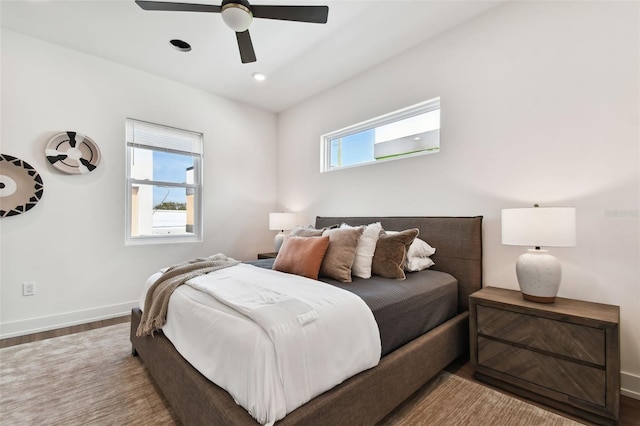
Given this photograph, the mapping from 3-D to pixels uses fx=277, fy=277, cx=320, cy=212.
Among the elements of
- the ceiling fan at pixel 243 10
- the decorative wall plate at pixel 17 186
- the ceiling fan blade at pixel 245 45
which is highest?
the ceiling fan at pixel 243 10

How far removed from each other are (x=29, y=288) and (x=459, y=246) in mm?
4068

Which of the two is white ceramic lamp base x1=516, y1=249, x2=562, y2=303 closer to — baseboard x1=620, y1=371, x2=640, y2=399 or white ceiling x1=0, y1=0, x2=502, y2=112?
baseboard x1=620, y1=371, x2=640, y2=399

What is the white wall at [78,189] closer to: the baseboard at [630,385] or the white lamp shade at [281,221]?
the white lamp shade at [281,221]

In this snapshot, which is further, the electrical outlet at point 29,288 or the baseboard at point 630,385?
the electrical outlet at point 29,288

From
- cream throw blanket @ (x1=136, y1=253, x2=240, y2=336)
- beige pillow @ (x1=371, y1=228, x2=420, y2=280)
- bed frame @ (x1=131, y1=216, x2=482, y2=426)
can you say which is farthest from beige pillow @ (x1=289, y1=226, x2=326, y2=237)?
bed frame @ (x1=131, y1=216, x2=482, y2=426)

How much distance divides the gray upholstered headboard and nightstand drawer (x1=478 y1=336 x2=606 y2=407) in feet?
1.83

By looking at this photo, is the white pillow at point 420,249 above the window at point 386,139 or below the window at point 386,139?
below

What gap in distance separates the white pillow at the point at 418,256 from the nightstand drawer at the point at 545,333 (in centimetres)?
57

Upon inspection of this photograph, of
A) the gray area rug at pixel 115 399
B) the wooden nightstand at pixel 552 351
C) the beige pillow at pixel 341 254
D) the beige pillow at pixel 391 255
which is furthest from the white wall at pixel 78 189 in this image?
the wooden nightstand at pixel 552 351

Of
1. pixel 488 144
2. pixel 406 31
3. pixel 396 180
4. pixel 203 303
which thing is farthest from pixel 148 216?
pixel 488 144

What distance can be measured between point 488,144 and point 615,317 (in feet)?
4.74

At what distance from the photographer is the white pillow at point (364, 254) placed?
83.7 inches

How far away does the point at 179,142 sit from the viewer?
3.74m

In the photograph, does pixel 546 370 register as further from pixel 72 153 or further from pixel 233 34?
pixel 72 153
